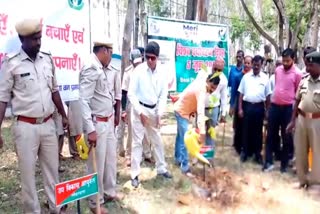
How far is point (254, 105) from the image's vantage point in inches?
257

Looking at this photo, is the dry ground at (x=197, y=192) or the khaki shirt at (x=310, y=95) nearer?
the dry ground at (x=197, y=192)

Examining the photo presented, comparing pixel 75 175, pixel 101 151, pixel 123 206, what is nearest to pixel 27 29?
pixel 101 151

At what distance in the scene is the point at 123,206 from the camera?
471 cm

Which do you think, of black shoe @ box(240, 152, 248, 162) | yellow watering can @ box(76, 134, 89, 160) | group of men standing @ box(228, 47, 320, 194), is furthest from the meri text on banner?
yellow watering can @ box(76, 134, 89, 160)

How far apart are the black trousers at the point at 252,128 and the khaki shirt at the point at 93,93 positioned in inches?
114

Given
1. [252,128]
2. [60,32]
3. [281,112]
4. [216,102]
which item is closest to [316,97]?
[281,112]

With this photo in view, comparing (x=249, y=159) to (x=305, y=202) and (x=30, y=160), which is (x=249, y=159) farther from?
(x=30, y=160)

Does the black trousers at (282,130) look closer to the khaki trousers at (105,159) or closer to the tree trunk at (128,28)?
the tree trunk at (128,28)

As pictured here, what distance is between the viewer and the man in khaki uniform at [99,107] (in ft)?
13.5

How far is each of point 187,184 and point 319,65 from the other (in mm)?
2126

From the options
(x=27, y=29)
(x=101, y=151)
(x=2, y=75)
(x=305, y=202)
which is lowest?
(x=305, y=202)

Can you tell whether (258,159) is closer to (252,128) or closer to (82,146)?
(252,128)

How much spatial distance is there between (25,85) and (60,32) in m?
0.95

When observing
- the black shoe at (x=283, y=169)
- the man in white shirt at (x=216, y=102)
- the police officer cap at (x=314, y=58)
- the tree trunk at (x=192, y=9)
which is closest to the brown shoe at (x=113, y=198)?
the man in white shirt at (x=216, y=102)
